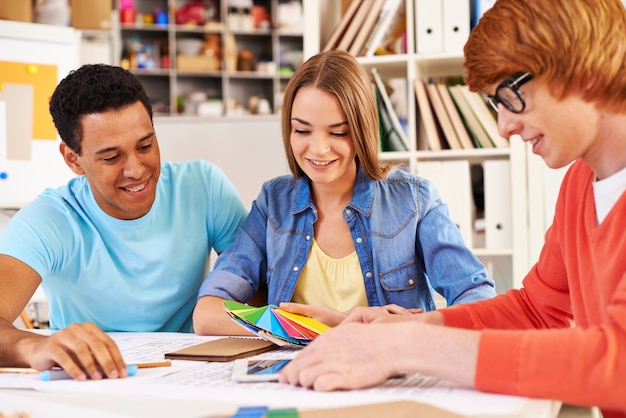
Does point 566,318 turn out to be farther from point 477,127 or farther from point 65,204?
point 477,127

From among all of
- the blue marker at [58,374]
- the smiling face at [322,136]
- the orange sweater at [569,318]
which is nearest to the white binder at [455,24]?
the smiling face at [322,136]

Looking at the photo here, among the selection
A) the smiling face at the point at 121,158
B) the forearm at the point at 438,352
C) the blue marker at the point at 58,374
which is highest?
the smiling face at the point at 121,158

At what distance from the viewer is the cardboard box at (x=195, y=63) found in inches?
266

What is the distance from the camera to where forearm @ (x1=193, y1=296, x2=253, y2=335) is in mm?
1547

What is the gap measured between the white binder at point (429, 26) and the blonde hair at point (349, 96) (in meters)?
1.15

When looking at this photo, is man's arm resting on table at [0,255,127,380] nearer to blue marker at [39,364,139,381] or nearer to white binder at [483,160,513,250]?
blue marker at [39,364,139,381]

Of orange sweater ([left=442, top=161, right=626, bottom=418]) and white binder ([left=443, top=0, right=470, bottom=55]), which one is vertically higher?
white binder ([left=443, top=0, right=470, bottom=55])

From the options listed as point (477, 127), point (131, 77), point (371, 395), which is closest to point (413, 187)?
point (131, 77)

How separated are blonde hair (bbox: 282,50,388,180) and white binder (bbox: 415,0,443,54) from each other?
1.15m

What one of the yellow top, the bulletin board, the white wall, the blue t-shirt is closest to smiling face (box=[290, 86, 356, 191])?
the yellow top

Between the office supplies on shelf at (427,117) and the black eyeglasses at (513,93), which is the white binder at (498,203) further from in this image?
the black eyeglasses at (513,93)

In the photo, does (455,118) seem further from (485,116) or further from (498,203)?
(498,203)

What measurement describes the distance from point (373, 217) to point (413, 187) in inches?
5.0

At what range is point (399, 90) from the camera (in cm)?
290
